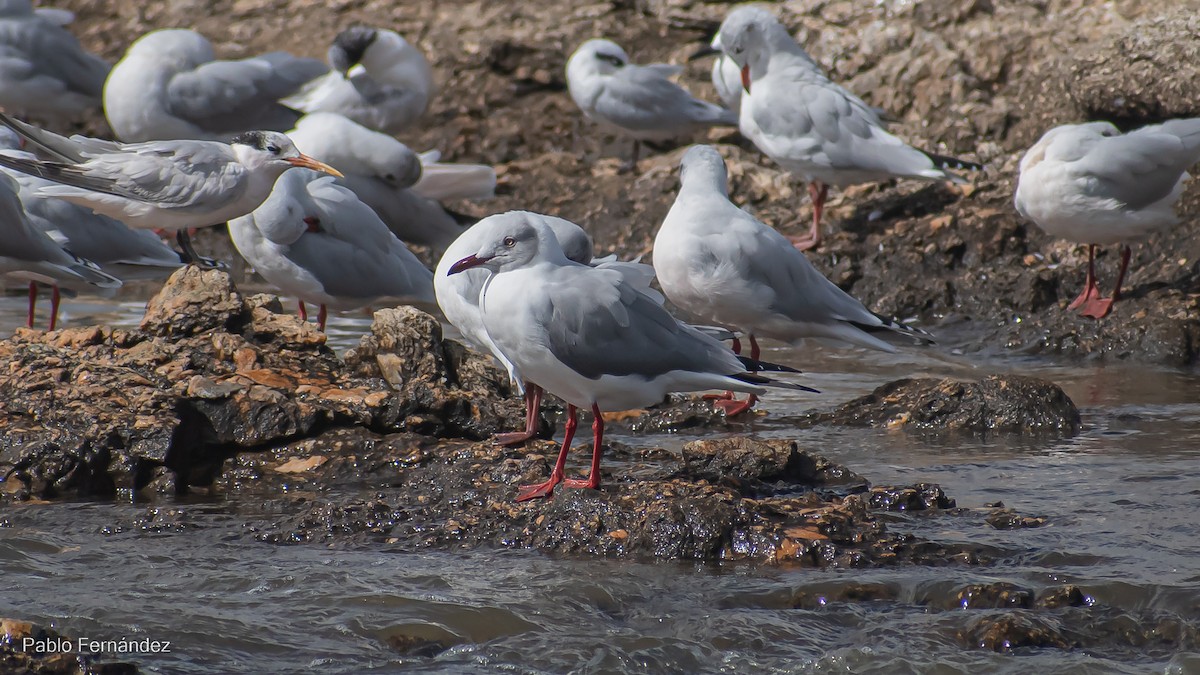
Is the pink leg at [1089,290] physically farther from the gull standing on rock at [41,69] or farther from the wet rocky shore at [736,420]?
the gull standing on rock at [41,69]

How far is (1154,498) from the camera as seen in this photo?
199 inches

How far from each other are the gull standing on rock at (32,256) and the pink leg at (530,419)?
2.78 m

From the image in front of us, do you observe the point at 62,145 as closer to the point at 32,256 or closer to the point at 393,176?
the point at 32,256

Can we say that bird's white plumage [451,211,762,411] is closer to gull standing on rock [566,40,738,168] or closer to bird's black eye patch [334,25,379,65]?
gull standing on rock [566,40,738,168]

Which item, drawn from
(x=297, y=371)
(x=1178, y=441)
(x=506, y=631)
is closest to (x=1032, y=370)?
(x=1178, y=441)

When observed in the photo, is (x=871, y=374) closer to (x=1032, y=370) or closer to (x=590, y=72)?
(x=1032, y=370)

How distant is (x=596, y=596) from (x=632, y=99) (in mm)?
7249

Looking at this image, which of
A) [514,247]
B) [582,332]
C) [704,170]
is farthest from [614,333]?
[704,170]

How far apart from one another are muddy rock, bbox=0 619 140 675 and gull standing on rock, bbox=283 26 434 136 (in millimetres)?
8027

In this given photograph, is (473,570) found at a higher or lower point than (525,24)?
lower

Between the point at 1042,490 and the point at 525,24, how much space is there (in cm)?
866

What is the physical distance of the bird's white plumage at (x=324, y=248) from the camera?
24.4 feet

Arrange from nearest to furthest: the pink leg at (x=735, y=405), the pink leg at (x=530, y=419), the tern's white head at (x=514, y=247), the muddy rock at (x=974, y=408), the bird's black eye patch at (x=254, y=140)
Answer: the tern's white head at (x=514, y=247)
the pink leg at (x=530, y=419)
the muddy rock at (x=974, y=408)
the pink leg at (x=735, y=405)
the bird's black eye patch at (x=254, y=140)

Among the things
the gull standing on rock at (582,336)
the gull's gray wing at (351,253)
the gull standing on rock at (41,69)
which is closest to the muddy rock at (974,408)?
the gull standing on rock at (582,336)
